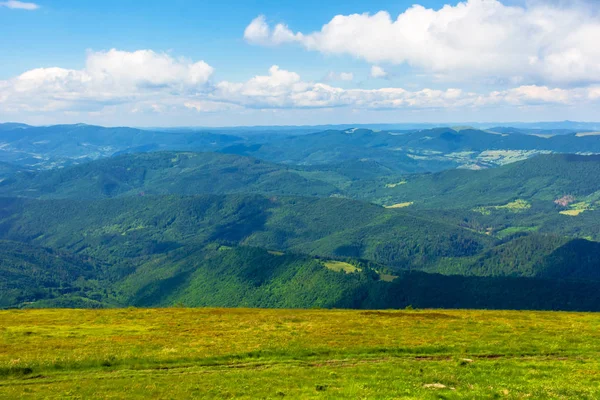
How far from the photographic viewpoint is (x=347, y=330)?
58.6 metres

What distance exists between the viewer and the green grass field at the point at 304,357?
3644 cm

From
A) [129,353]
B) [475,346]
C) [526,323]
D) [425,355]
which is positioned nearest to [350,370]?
[425,355]

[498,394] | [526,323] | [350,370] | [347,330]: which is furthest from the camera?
[526,323]

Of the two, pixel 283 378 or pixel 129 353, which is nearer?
pixel 283 378

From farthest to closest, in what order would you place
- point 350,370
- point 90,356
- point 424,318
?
point 424,318 → point 90,356 → point 350,370

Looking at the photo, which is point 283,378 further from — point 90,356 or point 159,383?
point 90,356

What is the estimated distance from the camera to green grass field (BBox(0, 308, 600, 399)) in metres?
36.4

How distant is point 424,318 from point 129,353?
139 feet

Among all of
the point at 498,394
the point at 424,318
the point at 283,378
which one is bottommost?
the point at 424,318

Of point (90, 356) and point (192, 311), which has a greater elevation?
point (90, 356)

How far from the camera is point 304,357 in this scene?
1876 inches

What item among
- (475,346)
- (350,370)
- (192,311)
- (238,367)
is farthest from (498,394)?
(192,311)

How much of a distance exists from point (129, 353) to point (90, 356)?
151 inches

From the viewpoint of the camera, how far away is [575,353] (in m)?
47.3
